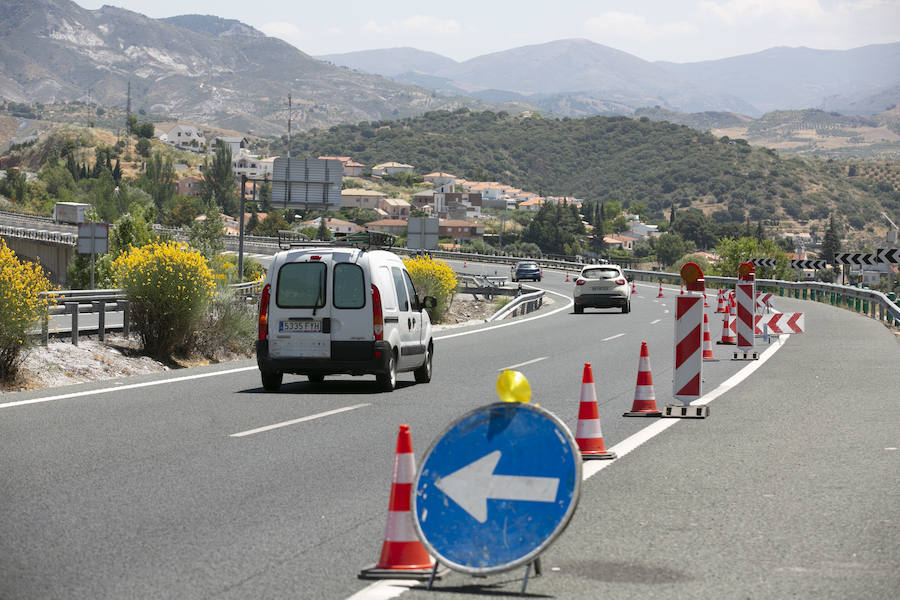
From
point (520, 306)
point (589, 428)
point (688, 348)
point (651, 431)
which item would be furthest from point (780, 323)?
point (520, 306)

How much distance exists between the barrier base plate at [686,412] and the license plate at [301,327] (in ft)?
15.2

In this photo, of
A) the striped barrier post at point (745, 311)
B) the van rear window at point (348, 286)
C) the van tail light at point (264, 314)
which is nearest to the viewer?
the van rear window at point (348, 286)

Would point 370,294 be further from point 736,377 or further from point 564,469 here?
point 564,469

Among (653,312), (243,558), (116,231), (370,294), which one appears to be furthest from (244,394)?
(116,231)

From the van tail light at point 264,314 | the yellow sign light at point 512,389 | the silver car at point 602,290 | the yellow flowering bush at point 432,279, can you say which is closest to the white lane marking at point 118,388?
the van tail light at point 264,314

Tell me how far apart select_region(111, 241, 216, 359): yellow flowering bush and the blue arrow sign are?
577 inches

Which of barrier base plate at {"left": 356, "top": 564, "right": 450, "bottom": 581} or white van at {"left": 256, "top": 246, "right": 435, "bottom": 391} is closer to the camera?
barrier base plate at {"left": 356, "top": 564, "right": 450, "bottom": 581}

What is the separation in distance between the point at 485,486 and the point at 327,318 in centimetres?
920

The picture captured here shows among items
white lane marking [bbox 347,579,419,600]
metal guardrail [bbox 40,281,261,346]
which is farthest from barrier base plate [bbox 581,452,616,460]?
metal guardrail [bbox 40,281,261,346]

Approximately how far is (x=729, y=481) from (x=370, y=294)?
6.81m

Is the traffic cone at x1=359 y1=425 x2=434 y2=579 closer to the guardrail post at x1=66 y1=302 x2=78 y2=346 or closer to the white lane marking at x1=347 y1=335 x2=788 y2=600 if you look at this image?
the white lane marking at x1=347 y1=335 x2=788 y2=600

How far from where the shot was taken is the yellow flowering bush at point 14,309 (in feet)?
48.0

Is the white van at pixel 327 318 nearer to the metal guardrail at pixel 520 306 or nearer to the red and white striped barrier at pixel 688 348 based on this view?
the red and white striped barrier at pixel 688 348

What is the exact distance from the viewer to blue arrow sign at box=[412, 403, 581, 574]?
526 centimetres
